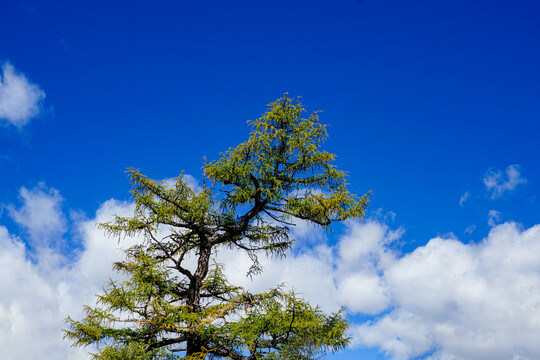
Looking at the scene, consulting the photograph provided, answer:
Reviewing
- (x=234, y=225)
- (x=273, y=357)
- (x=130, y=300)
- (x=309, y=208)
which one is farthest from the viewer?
(x=234, y=225)

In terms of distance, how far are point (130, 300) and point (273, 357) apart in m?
4.16

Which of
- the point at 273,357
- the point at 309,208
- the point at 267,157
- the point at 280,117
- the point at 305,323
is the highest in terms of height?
the point at 280,117

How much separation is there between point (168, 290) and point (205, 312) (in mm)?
1365

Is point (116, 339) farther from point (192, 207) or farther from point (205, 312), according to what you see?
point (192, 207)

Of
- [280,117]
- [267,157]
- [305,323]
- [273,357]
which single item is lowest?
[273,357]

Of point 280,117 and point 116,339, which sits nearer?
point 116,339

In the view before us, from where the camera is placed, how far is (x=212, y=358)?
12.9 metres

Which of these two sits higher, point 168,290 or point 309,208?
point 309,208

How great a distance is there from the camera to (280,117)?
14.3m

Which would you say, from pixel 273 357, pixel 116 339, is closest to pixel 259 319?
pixel 273 357

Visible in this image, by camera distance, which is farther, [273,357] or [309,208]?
[309,208]

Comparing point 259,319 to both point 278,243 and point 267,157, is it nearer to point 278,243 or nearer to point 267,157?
point 278,243

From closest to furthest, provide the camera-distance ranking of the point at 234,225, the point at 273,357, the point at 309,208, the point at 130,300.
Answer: the point at 273,357
the point at 130,300
the point at 309,208
the point at 234,225

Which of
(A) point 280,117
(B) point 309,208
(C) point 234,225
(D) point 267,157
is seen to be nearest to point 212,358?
(C) point 234,225
